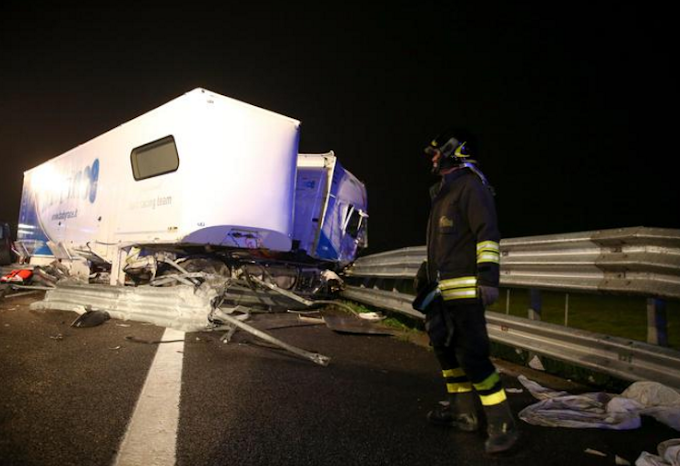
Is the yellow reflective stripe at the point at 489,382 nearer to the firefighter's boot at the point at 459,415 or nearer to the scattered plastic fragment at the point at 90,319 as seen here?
the firefighter's boot at the point at 459,415

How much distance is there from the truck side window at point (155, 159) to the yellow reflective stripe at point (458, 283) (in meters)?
4.87

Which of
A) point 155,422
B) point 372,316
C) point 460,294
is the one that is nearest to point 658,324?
point 460,294

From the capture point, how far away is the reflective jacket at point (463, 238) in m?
2.37

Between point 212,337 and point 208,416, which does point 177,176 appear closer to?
point 212,337

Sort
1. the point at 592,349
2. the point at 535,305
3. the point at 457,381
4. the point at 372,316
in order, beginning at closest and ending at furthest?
the point at 457,381, the point at 592,349, the point at 535,305, the point at 372,316

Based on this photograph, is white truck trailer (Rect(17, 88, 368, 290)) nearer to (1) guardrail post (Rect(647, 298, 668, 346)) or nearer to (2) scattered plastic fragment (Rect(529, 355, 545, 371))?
(2) scattered plastic fragment (Rect(529, 355, 545, 371))

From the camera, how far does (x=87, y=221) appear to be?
8.40 meters

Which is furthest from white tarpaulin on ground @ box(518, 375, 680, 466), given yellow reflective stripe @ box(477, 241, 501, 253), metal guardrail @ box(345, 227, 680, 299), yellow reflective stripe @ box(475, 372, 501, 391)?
yellow reflective stripe @ box(477, 241, 501, 253)

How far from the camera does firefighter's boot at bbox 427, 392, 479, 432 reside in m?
2.49

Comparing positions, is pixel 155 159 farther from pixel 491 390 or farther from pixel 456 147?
pixel 491 390

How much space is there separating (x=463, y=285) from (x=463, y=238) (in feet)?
0.95

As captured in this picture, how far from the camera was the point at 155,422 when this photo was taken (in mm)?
2295

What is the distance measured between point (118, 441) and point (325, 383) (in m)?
1.52

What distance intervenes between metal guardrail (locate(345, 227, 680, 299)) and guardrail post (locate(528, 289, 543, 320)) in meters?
0.19
